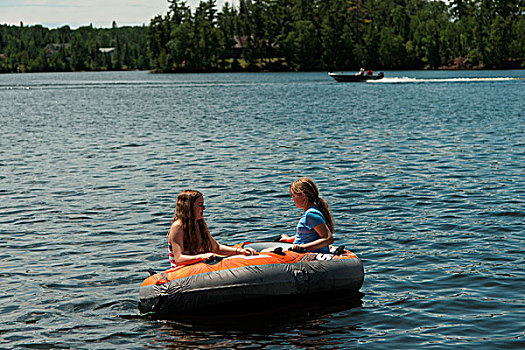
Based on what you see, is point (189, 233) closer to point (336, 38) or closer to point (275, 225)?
point (275, 225)

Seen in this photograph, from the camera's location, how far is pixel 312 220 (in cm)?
1068

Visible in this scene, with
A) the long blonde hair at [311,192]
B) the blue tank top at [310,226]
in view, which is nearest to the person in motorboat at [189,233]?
the blue tank top at [310,226]

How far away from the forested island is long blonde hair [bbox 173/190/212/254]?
15919cm

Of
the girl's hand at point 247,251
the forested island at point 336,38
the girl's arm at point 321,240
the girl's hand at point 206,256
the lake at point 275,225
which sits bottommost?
the lake at point 275,225

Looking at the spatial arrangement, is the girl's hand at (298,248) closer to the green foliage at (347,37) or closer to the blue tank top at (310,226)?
the blue tank top at (310,226)

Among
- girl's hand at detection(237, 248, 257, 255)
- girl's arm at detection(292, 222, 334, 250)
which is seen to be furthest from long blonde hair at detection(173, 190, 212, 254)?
girl's arm at detection(292, 222, 334, 250)

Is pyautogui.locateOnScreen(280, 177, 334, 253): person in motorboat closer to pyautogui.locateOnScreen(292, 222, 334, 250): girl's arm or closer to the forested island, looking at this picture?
pyautogui.locateOnScreen(292, 222, 334, 250): girl's arm

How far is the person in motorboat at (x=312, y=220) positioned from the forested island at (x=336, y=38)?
158 meters

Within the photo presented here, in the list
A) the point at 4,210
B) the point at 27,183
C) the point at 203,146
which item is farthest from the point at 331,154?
the point at 4,210

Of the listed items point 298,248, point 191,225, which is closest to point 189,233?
point 191,225

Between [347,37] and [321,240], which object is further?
[347,37]

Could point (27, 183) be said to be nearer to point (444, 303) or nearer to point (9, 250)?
point (9, 250)

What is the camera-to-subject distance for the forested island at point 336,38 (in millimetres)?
162625

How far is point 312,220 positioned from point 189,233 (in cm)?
194
